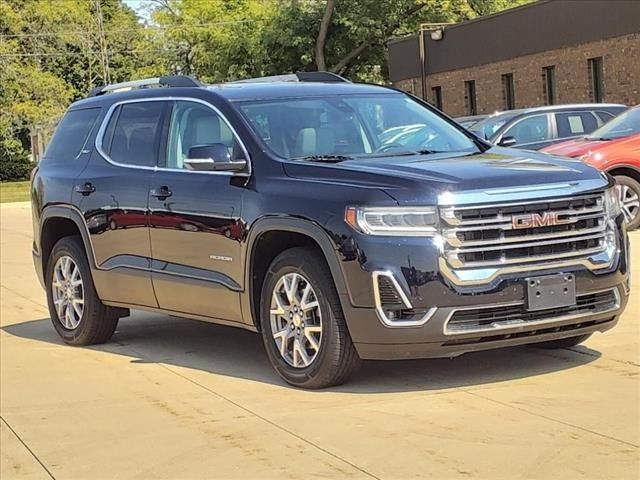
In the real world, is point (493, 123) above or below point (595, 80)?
below

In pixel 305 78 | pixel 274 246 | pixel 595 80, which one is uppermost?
pixel 595 80

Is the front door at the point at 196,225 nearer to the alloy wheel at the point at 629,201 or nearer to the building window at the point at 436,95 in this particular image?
the alloy wheel at the point at 629,201

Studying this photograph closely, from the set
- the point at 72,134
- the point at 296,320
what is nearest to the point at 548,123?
the point at 72,134

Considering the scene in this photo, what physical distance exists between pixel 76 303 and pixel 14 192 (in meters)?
41.6

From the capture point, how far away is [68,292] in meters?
8.78

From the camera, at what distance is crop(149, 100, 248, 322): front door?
6.96 metres

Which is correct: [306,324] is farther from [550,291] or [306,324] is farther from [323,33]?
[323,33]

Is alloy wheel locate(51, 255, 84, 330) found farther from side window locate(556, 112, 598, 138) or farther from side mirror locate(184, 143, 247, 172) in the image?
side window locate(556, 112, 598, 138)

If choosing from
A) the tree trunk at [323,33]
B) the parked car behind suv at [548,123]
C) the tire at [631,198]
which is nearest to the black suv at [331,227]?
Result: the tire at [631,198]

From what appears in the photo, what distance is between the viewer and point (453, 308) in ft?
19.5

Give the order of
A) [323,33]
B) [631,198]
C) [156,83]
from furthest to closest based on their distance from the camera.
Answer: [323,33]
[631,198]
[156,83]

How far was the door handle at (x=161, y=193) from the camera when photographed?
7.46 metres

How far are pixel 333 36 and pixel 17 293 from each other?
40970 mm

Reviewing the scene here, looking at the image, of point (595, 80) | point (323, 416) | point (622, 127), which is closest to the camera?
point (323, 416)
